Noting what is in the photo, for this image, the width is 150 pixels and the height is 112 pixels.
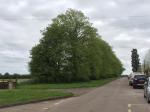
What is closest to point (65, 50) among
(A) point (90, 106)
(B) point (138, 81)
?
(B) point (138, 81)

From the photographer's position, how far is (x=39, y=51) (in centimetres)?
7575

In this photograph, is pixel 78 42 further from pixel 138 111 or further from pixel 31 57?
pixel 138 111

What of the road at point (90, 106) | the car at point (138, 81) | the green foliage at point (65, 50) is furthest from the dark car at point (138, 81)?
the green foliage at point (65, 50)

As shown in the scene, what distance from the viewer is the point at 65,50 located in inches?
3012

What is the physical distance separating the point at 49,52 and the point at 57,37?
2.92 m

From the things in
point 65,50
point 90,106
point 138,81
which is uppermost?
point 65,50

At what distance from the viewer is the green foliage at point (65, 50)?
75.8m

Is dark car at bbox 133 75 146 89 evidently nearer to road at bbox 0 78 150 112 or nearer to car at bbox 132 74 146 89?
car at bbox 132 74 146 89

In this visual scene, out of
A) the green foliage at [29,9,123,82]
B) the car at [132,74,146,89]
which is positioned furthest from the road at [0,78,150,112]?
the green foliage at [29,9,123,82]

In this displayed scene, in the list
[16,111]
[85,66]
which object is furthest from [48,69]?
[16,111]

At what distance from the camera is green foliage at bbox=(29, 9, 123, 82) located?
7575 centimetres

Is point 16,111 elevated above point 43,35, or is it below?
below

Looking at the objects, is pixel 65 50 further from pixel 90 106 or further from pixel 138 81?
pixel 90 106

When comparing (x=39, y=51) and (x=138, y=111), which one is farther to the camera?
(x=39, y=51)
